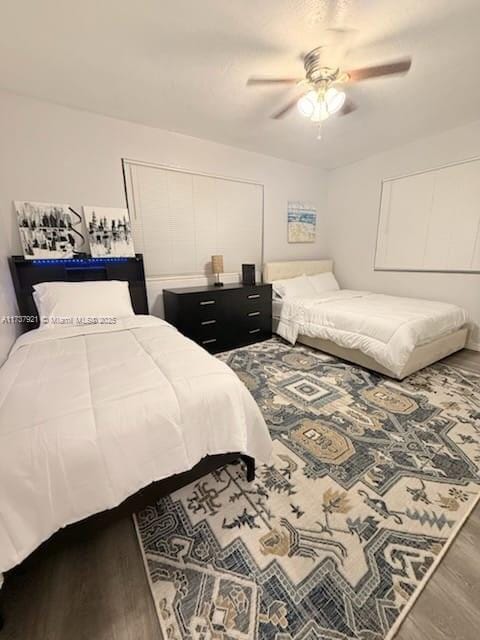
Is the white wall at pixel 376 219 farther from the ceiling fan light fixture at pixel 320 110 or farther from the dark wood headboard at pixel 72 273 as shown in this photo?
the dark wood headboard at pixel 72 273

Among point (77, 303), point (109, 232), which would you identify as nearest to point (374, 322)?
point (77, 303)

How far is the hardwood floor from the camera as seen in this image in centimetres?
84

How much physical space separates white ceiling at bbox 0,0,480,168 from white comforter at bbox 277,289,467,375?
74.3 inches

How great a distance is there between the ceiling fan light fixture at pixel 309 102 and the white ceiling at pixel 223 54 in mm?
217

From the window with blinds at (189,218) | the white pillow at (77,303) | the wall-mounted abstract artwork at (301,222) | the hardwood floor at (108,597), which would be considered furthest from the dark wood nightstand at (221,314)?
the hardwood floor at (108,597)

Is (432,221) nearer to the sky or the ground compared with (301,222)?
nearer to the ground

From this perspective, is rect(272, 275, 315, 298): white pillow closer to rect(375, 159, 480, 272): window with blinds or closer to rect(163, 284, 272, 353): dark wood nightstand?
rect(163, 284, 272, 353): dark wood nightstand

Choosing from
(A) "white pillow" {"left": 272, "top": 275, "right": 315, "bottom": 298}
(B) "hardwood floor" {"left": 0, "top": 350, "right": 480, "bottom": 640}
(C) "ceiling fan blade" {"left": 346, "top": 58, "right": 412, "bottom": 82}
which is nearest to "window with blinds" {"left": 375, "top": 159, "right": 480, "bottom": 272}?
(A) "white pillow" {"left": 272, "top": 275, "right": 315, "bottom": 298}

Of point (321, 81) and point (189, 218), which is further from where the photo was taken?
point (189, 218)

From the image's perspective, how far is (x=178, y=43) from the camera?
1652 mm

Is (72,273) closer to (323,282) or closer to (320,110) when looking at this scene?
(320,110)

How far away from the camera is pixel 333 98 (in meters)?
1.81

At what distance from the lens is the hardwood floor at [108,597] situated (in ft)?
2.75

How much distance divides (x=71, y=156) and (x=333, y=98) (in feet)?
7.61
